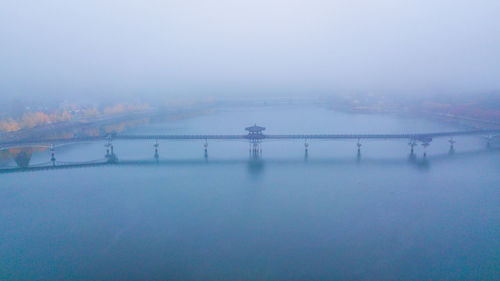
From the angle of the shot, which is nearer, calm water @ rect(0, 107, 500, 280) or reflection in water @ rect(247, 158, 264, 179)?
calm water @ rect(0, 107, 500, 280)

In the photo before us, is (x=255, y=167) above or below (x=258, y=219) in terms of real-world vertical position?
above

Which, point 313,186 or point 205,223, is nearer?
point 205,223

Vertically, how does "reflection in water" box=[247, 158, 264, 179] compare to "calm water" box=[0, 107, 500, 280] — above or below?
above

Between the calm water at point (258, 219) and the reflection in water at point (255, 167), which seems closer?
the calm water at point (258, 219)

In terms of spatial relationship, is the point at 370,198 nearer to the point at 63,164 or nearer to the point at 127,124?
the point at 63,164

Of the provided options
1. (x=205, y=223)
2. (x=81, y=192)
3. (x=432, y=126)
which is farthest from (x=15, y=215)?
(x=432, y=126)

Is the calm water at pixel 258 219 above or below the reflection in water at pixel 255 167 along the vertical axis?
below

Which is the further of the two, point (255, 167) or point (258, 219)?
point (255, 167)

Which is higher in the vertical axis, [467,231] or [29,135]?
Answer: [29,135]
